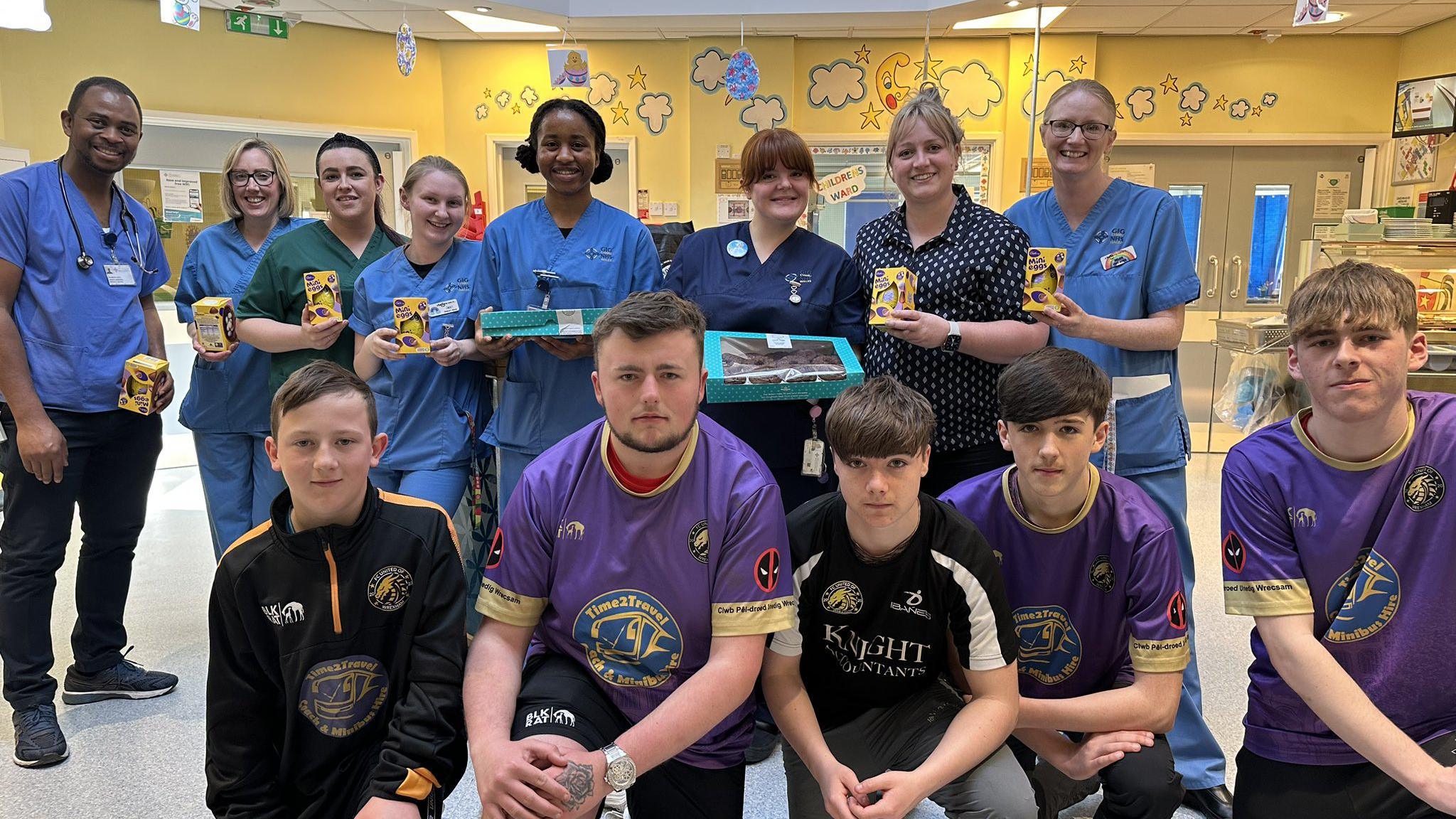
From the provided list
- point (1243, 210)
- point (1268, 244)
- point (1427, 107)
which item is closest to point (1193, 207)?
point (1243, 210)

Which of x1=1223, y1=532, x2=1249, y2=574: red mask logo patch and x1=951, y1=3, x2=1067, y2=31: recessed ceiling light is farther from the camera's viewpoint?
x1=951, y1=3, x2=1067, y2=31: recessed ceiling light

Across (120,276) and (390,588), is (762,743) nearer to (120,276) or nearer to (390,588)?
(390,588)

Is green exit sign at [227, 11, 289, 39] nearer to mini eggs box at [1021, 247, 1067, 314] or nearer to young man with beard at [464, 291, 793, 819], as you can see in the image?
young man with beard at [464, 291, 793, 819]

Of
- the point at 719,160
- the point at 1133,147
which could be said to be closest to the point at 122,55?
the point at 719,160

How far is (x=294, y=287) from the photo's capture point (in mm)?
2740

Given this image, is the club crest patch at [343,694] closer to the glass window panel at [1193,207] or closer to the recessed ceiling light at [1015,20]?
the recessed ceiling light at [1015,20]

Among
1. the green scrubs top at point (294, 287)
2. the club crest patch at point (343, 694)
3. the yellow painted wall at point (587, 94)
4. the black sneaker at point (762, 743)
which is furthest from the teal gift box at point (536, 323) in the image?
the yellow painted wall at point (587, 94)

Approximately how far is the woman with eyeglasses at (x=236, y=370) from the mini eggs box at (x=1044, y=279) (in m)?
2.28

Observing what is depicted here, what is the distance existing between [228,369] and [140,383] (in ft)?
1.33

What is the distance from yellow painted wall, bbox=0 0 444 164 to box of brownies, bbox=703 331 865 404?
5.69m

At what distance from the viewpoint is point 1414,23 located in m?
6.66

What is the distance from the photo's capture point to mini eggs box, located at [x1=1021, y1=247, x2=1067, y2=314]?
6.98ft

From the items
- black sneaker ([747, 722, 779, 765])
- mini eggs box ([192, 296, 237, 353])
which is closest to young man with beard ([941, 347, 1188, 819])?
black sneaker ([747, 722, 779, 765])

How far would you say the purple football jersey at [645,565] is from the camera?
1.67 m
